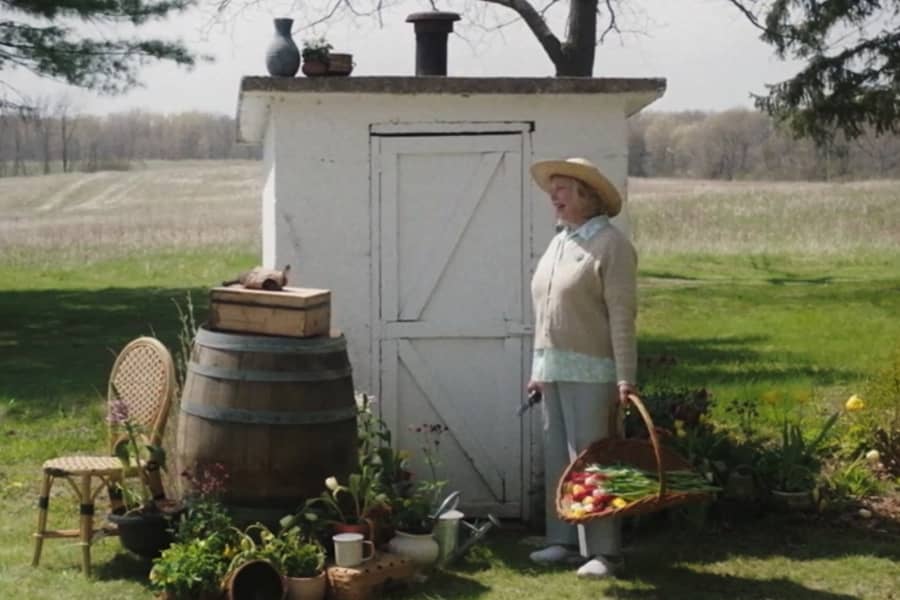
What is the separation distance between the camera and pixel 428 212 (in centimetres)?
745

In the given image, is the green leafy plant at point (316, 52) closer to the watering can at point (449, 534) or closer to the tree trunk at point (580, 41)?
the watering can at point (449, 534)

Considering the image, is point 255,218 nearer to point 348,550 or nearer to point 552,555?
point 552,555

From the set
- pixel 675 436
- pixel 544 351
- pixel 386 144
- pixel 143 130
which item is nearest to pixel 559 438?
pixel 544 351

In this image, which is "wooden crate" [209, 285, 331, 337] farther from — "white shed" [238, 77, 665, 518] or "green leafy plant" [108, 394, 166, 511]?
"white shed" [238, 77, 665, 518]

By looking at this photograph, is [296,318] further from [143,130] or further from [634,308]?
[143,130]

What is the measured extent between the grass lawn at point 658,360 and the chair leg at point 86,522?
0.08 metres

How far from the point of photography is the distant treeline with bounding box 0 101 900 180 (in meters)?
59.6

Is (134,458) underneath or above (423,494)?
above

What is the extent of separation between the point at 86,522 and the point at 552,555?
211 centimetres

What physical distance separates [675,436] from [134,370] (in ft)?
9.17

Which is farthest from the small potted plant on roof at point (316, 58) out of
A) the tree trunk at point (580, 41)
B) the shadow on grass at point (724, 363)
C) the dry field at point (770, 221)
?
the dry field at point (770, 221)

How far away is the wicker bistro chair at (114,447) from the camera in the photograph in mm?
6602

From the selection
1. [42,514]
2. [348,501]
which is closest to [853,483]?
[348,501]

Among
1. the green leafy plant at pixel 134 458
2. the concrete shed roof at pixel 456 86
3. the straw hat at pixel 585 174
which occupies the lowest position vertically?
the green leafy plant at pixel 134 458
